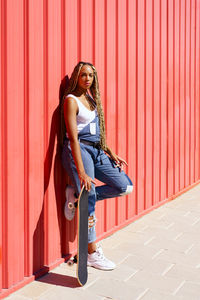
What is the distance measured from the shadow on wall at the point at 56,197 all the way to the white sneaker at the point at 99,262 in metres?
0.30

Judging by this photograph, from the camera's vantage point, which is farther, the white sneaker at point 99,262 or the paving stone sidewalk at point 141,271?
the white sneaker at point 99,262

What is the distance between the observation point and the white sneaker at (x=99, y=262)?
3.59m

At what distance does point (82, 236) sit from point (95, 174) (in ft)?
2.29

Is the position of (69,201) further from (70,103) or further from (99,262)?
(70,103)

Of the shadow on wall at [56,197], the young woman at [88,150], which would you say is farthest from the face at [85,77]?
the shadow on wall at [56,197]

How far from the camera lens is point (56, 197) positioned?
144 inches

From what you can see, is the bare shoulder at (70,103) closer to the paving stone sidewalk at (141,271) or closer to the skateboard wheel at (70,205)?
the skateboard wheel at (70,205)

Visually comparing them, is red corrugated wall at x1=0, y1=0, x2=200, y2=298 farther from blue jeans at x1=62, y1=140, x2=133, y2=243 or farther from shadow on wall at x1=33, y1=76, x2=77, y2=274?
blue jeans at x1=62, y1=140, x2=133, y2=243

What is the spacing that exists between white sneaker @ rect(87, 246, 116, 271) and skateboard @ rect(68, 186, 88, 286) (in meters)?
0.30

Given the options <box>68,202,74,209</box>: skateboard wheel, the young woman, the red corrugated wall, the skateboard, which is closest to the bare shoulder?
the young woman

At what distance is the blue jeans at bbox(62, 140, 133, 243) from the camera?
3533mm

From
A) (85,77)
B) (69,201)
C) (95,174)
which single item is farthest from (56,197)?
(85,77)
